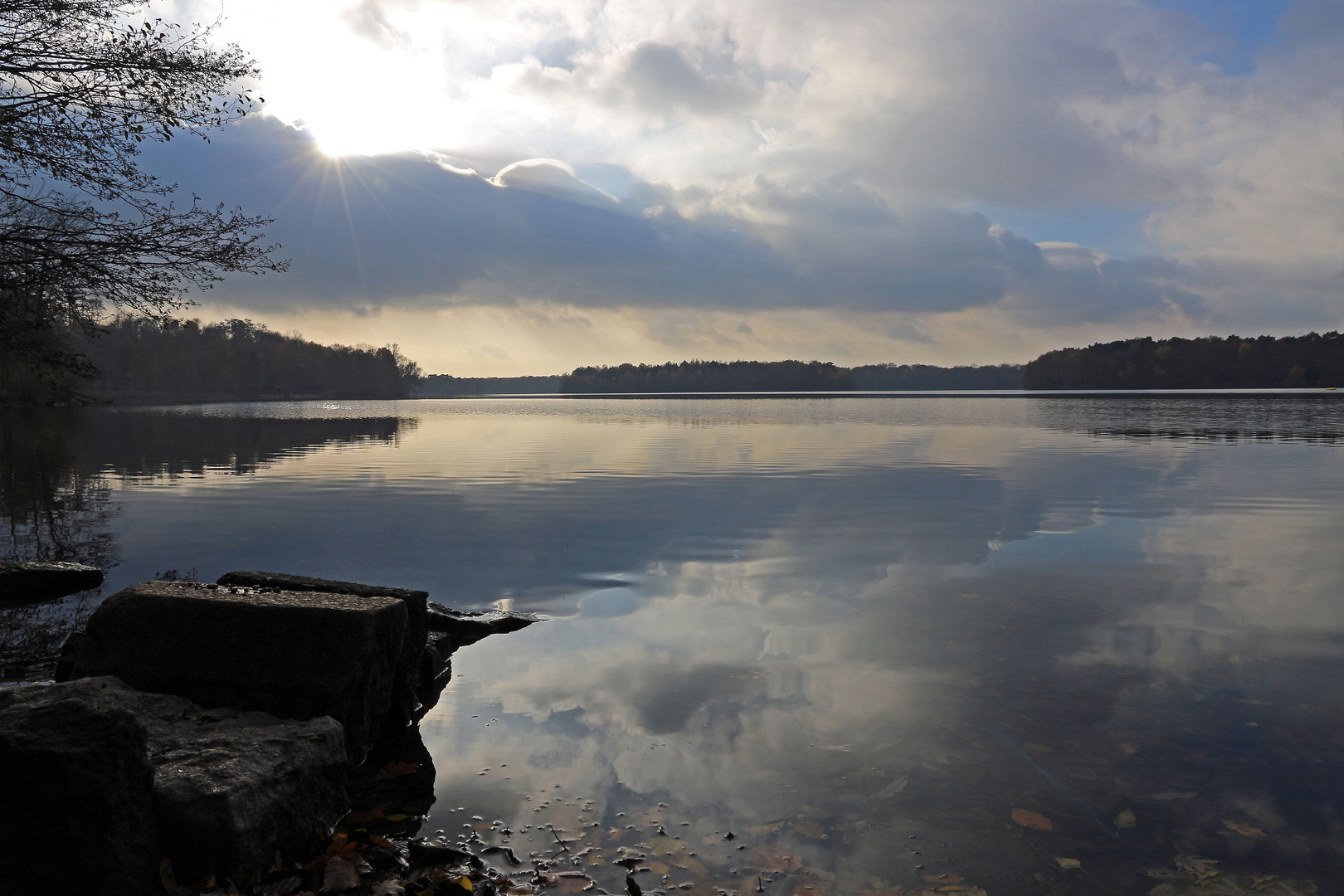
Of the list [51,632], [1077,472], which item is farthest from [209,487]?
[1077,472]

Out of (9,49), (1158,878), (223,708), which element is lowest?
(1158,878)

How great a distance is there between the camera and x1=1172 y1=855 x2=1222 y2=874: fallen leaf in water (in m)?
4.73

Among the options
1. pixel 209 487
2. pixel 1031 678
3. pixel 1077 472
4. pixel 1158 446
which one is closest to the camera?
pixel 1031 678

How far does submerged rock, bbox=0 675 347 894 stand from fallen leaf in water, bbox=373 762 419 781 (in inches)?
23.8

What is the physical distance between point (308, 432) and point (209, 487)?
3179 centimetres

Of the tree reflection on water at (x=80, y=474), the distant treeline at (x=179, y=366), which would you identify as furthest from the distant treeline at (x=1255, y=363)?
the distant treeline at (x=179, y=366)

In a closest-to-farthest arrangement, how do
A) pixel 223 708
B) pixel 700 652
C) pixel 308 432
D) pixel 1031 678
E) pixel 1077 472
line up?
pixel 223 708
pixel 1031 678
pixel 700 652
pixel 1077 472
pixel 308 432

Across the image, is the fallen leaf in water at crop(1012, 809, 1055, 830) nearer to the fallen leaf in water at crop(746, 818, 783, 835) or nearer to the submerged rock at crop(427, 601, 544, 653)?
the fallen leaf in water at crop(746, 818, 783, 835)

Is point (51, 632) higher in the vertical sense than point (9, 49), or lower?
lower

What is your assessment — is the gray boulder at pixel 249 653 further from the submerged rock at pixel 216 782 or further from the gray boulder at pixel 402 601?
the gray boulder at pixel 402 601

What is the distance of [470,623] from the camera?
380 inches

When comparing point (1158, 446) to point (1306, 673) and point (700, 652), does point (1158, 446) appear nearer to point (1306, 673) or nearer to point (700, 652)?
point (1306, 673)

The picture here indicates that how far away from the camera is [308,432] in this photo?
5297 centimetres

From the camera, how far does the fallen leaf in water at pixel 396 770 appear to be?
609 centimetres
